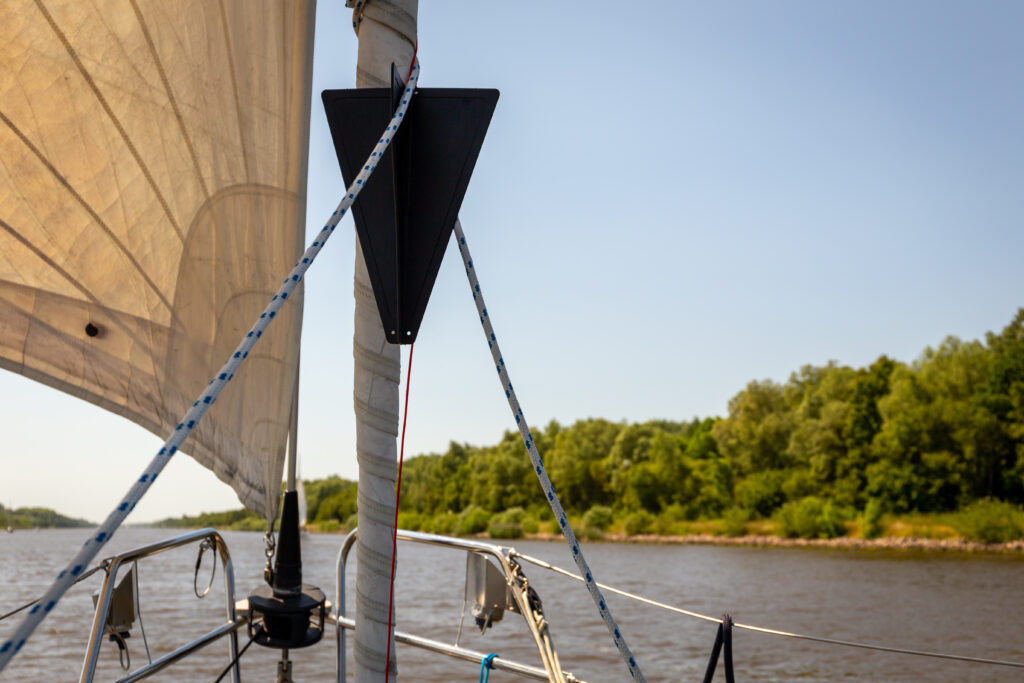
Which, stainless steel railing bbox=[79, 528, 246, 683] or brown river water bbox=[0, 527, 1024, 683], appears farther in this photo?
brown river water bbox=[0, 527, 1024, 683]

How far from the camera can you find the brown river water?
1358 centimetres

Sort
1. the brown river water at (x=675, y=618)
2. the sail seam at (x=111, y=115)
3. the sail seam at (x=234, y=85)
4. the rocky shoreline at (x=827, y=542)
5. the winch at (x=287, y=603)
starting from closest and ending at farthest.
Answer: the sail seam at (x=111, y=115), the sail seam at (x=234, y=85), the winch at (x=287, y=603), the brown river water at (x=675, y=618), the rocky shoreline at (x=827, y=542)

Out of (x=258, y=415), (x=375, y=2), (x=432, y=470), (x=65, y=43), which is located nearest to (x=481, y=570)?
(x=258, y=415)

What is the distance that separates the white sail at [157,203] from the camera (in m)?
2.11

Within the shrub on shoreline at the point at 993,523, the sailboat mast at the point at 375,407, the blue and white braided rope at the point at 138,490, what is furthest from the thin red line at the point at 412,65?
the shrub on shoreline at the point at 993,523

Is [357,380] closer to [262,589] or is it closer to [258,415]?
[258,415]

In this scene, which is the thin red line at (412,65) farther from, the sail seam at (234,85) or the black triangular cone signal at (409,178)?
the sail seam at (234,85)

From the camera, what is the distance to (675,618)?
18609mm

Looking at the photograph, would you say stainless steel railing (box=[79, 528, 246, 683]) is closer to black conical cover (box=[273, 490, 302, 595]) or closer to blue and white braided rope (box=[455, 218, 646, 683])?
black conical cover (box=[273, 490, 302, 595])

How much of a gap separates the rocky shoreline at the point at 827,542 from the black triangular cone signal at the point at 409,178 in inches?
1682

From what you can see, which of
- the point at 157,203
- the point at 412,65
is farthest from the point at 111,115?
the point at 412,65

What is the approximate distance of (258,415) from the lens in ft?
9.07

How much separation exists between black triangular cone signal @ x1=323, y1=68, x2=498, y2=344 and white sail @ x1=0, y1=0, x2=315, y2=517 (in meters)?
0.87

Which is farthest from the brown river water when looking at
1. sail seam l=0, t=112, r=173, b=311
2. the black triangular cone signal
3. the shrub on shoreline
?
the black triangular cone signal
